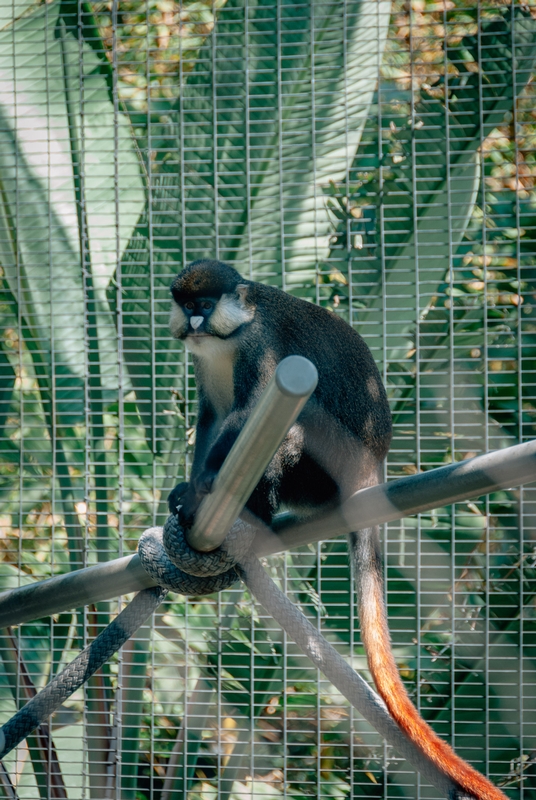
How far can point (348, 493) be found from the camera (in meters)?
1.83

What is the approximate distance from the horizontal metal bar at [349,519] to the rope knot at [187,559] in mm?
69

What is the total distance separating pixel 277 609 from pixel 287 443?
53 centimetres

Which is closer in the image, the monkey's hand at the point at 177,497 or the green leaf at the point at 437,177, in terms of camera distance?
the monkey's hand at the point at 177,497

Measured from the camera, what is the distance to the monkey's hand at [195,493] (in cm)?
145

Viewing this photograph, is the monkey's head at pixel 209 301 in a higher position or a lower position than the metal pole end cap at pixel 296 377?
lower

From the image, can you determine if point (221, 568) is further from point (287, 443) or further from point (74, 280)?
point (74, 280)

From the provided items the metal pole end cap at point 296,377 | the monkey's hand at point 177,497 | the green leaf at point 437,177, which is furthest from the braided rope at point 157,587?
the green leaf at point 437,177

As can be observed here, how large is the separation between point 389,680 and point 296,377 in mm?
833

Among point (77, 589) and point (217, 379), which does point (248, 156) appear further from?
point (77, 589)

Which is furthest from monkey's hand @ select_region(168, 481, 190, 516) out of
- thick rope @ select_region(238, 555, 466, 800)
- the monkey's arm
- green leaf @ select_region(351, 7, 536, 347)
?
green leaf @ select_region(351, 7, 536, 347)

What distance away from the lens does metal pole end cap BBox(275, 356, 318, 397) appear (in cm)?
82

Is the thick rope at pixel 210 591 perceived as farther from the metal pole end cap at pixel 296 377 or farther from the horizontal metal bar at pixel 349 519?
the metal pole end cap at pixel 296 377

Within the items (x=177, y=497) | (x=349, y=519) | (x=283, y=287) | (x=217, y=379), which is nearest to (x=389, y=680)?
(x=349, y=519)

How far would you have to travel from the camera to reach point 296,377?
2.70ft
